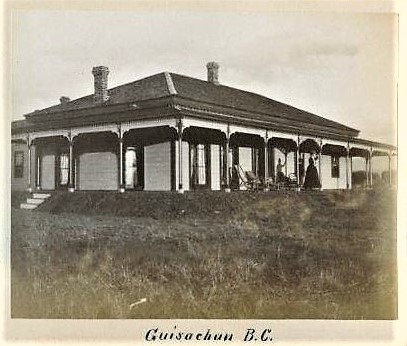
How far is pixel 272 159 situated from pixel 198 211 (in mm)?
551

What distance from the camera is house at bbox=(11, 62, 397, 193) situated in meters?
3.21

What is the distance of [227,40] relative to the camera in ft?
10.5

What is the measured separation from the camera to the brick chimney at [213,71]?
3.16 metres

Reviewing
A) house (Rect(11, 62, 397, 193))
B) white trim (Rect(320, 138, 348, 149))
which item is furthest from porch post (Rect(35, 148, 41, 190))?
white trim (Rect(320, 138, 348, 149))

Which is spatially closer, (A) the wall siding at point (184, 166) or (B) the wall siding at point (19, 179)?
(B) the wall siding at point (19, 179)

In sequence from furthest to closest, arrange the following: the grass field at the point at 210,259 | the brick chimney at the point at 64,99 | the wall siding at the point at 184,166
→ the wall siding at the point at 184,166 → the brick chimney at the point at 64,99 → the grass field at the point at 210,259

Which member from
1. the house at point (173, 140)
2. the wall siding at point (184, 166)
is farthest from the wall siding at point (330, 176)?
the wall siding at point (184, 166)

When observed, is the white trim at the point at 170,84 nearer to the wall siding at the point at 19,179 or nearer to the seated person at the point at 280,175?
the seated person at the point at 280,175

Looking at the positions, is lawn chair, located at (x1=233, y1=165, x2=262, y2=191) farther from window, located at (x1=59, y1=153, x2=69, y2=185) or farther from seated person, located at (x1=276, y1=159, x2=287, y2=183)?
window, located at (x1=59, y1=153, x2=69, y2=185)

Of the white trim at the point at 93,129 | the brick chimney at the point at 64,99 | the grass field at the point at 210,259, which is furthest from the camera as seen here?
the white trim at the point at 93,129

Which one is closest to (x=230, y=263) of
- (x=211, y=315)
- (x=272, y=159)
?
(x=211, y=315)

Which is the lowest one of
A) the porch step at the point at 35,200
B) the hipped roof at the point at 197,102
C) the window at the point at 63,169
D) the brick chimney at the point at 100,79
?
the porch step at the point at 35,200

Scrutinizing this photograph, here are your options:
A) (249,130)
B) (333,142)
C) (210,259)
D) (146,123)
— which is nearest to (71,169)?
(146,123)

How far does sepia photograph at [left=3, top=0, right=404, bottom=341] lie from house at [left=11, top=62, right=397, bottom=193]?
1cm
